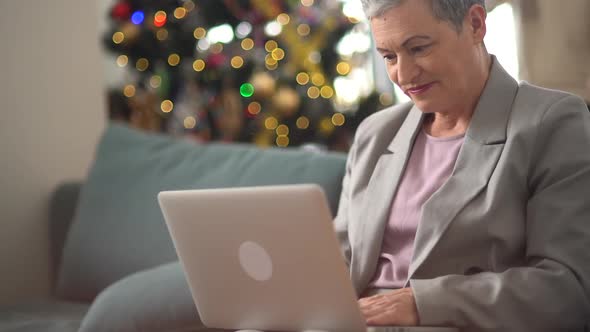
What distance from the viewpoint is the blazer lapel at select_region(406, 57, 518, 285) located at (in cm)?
156

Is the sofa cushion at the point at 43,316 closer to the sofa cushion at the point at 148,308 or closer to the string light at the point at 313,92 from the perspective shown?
the sofa cushion at the point at 148,308

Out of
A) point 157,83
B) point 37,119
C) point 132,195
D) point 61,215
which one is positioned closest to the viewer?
point 132,195

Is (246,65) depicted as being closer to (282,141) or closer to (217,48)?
(217,48)

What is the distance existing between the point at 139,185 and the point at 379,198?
1066 mm

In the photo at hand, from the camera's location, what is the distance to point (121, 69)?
14.2ft

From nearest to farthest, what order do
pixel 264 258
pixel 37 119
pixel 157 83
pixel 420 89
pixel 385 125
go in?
pixel 264 258 → pixel 420 89 → pixel 385 125 → pixel 37 119 → pixel 157 83

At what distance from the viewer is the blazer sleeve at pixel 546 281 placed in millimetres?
1471

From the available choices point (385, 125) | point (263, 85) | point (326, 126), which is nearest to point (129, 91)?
point (263, 85)

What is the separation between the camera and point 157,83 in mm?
3840

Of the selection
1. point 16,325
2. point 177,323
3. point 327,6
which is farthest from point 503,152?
point 327,6

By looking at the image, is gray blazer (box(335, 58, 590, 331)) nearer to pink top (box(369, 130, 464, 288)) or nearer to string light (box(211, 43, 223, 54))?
pink top (box(369, 130, 464, 288))

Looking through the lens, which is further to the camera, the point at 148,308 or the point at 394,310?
the point at 148,308

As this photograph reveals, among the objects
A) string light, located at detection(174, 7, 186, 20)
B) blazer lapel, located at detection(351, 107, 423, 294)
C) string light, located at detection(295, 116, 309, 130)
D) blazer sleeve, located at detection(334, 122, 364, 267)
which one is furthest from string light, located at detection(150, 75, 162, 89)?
blazer lapel, located at detection(351, 107, 423, 294)

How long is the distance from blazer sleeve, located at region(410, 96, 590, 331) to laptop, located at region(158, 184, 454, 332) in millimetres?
90
